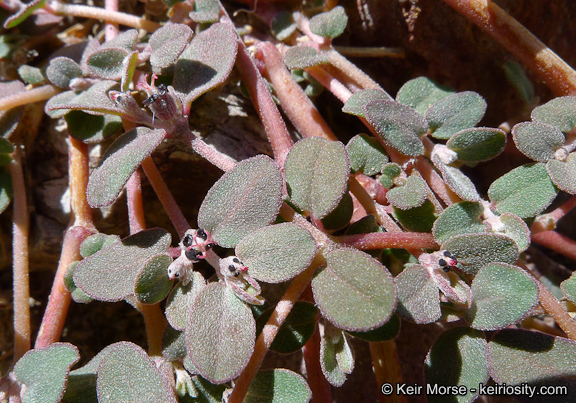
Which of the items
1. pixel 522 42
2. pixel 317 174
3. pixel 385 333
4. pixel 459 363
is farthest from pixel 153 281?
pixel 522 42

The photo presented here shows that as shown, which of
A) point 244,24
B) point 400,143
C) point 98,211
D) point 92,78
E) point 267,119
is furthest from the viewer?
point 244,24

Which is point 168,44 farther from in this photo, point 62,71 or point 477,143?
point 477,143

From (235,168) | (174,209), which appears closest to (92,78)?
(174,209)

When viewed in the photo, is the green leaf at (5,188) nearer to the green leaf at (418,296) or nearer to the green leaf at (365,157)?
the green leaf at (365,157)

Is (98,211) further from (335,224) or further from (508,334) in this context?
(508,334)

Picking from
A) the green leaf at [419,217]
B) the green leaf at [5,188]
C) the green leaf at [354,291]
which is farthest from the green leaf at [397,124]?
the green leaf at [5,188]

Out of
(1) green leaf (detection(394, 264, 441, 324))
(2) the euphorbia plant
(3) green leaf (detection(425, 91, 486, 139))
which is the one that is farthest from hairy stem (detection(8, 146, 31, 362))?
(3) green leaf (detection(425, 91, 486, 139))
